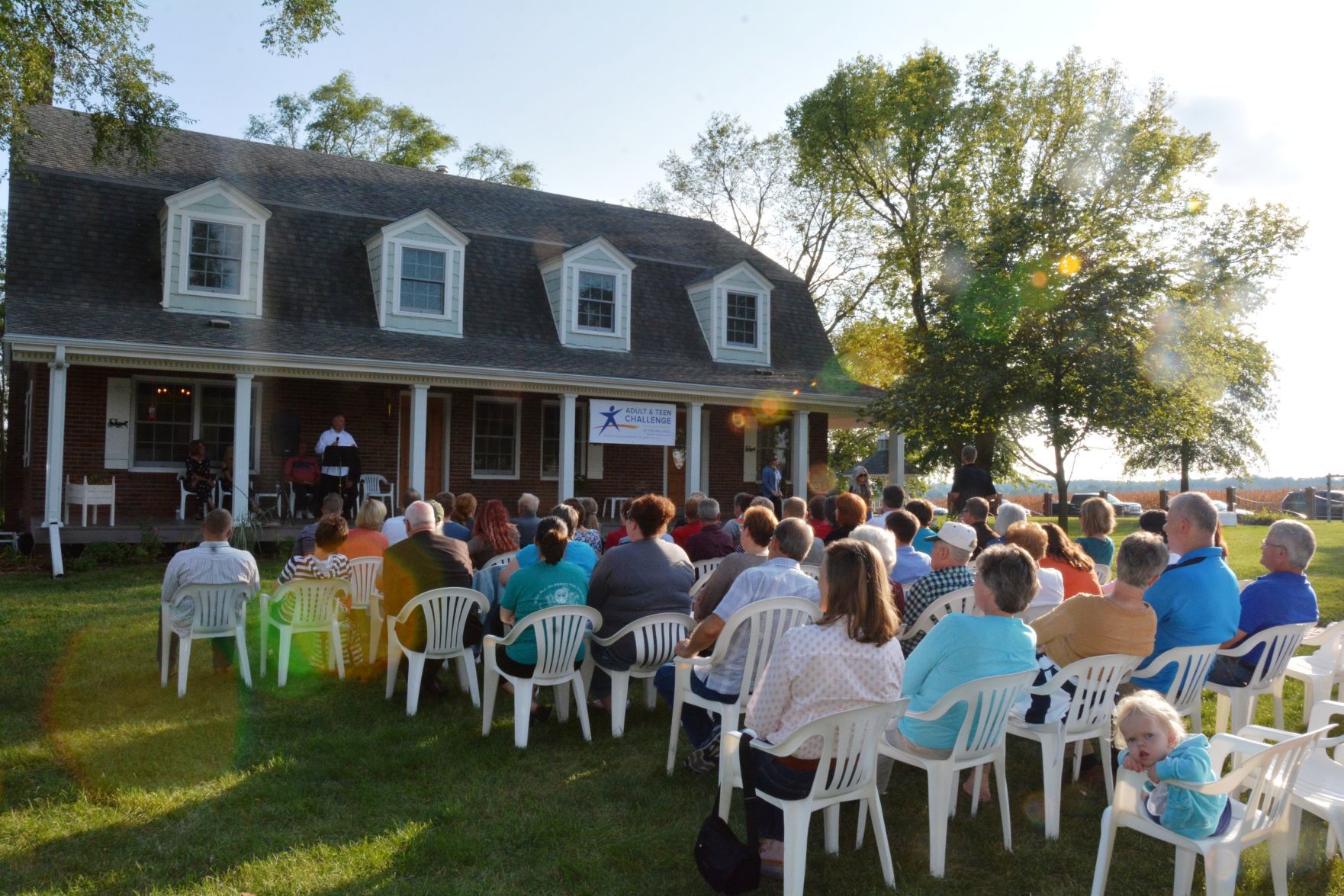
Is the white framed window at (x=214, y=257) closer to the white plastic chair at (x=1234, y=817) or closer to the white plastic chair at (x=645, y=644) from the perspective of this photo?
the white plastic chair at (x=645, y=644)

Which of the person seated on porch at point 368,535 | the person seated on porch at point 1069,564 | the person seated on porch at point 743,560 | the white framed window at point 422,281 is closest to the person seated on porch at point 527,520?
the person seated on porch at point 368,535

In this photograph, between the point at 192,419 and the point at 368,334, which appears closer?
the point at 192,419

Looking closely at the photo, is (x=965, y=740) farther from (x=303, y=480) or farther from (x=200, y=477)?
(x=200, y=477)

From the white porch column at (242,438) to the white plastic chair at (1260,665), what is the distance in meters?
11.0

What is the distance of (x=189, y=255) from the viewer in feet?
46.4

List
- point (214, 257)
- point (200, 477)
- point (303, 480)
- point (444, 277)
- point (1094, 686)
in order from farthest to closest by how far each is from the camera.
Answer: point (444, 277)
point (214, 257)
point (303, 480)
point (200, 477)
point (1094, 686)

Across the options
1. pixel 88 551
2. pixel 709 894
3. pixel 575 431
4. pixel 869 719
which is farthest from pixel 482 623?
pixel 575 431

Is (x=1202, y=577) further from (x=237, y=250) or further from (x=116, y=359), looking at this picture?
(x=237, y=250)

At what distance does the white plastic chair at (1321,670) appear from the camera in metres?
5.52

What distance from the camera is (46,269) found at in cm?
1343

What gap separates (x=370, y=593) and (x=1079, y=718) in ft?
16.8

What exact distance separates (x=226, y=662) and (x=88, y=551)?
6.38m

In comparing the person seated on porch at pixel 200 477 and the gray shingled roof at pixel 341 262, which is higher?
the gray shingled roof at pixel 341 262

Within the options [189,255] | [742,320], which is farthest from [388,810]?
[742,320]
